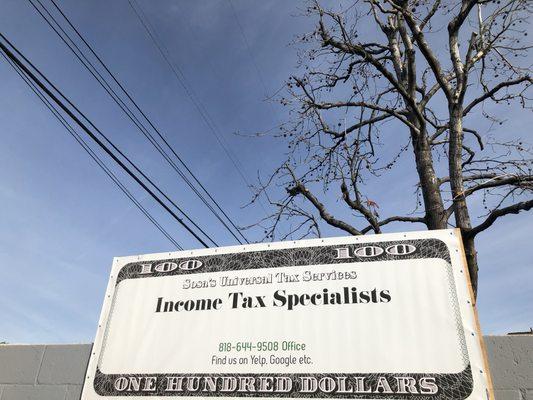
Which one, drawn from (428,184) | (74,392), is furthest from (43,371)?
(428,184)

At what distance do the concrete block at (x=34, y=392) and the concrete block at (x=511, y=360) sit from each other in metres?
3.44

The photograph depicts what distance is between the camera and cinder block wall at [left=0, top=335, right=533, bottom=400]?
8.75 ft

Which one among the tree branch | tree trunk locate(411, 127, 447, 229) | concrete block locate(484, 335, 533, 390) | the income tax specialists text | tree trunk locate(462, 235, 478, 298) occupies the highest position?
tree trunk locate(411, 127, 447, 229)

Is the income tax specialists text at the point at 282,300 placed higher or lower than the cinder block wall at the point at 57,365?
higher

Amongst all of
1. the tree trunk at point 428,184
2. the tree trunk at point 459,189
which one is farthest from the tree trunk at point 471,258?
the tree trunk at point 428,184

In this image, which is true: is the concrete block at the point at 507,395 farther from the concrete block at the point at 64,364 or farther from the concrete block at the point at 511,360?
the concrete block at the point at 64,364

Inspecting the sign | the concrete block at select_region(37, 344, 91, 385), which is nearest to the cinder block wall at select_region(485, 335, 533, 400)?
the sign

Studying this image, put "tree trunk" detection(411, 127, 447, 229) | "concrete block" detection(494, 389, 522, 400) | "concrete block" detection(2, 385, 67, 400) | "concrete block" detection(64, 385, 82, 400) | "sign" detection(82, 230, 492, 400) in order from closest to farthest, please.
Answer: "sign" detection(82, 230, 492, 400)
"concrete block" detection(494, 389, 522, 400)
"concrete block" detection(64, 385, 82, 400)
"concrete block" detection(2, 385, 67, 400)
"tree trunk" detection(411, 127, 447, 229)

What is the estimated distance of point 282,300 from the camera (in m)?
2.86

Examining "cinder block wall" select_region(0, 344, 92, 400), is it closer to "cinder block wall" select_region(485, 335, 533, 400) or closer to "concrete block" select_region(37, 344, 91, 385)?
"concrete block" select_region(37, 344, 91, 385)

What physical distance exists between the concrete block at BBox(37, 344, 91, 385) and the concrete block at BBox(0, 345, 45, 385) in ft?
0.31

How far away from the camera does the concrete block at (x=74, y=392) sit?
3447mm

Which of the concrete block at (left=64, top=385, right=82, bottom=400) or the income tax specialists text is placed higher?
the income tax specialists text

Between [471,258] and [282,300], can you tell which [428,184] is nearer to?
[471,258]
